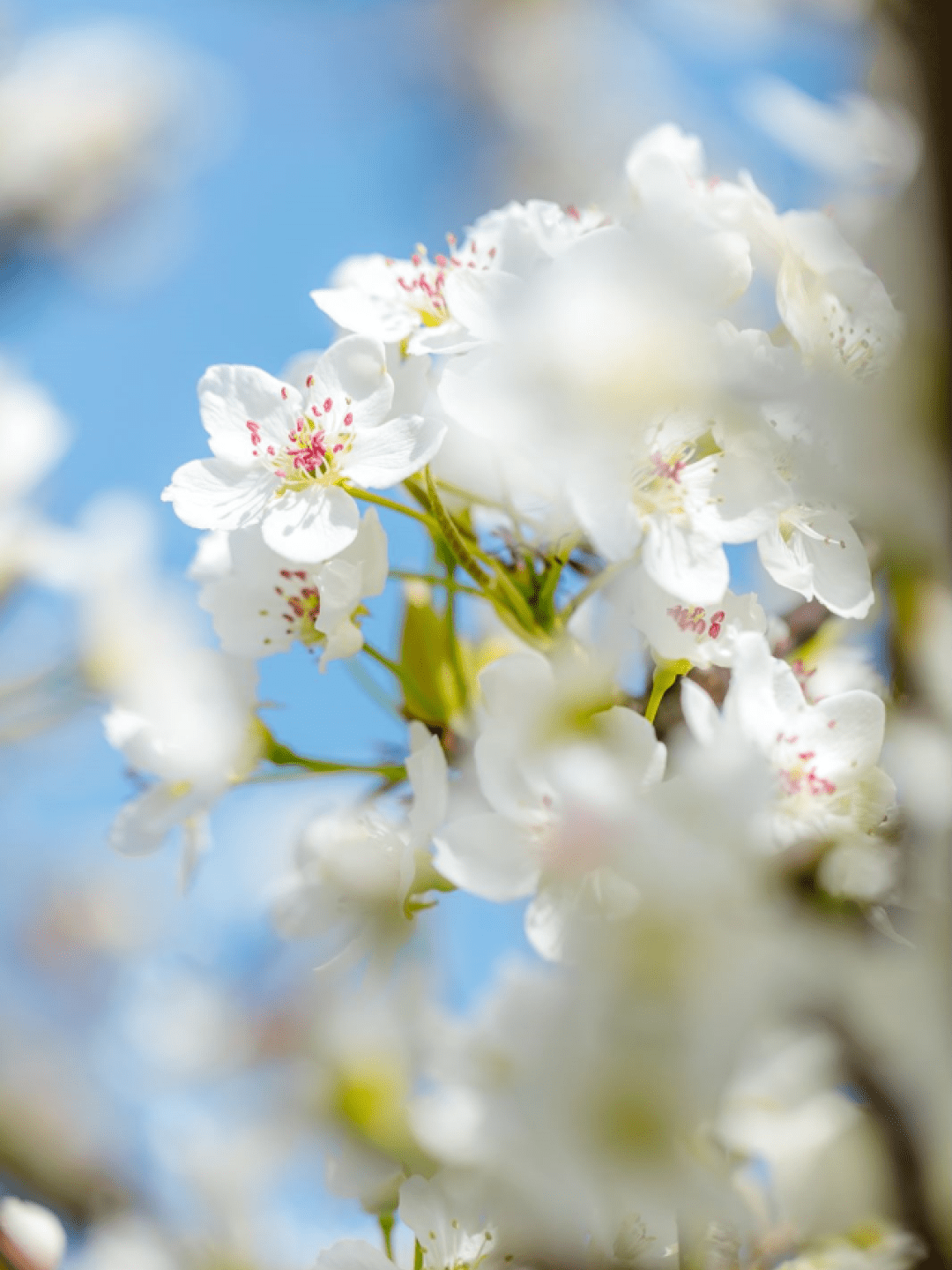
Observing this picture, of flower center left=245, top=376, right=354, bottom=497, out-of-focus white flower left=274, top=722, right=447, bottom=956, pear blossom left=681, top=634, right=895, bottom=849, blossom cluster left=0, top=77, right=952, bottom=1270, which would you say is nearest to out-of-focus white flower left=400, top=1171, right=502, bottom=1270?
blossom cluster left=0, top=77, right=952, bottom=1270

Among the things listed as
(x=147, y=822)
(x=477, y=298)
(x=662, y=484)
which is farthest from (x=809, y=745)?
(x=147, y=822)

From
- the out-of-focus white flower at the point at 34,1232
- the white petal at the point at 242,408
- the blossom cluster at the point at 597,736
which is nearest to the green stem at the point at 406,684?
the blossom cluster at the point at 597,736

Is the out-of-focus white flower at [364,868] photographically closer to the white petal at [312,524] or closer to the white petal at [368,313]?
the white petal at [312,524]

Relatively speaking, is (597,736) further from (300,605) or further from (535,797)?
(300,605)

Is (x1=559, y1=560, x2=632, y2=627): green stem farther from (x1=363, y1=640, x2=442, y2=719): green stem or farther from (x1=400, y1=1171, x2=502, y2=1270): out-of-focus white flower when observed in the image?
(x1=400, y1=1171, x2=502, y2=1270): out-of-focus white flower

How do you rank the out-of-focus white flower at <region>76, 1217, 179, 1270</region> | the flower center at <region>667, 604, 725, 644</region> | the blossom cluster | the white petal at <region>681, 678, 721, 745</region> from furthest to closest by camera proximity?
the out-of-focus white flower at <region>76, 1217, 179, 1270</region>
the flower center at <region>667, 604, 725, 644</region>
the white petal at <region>681, 678, 721, 745</region>
the blossom cluster

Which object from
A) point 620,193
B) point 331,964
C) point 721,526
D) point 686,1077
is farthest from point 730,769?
point 620,193
